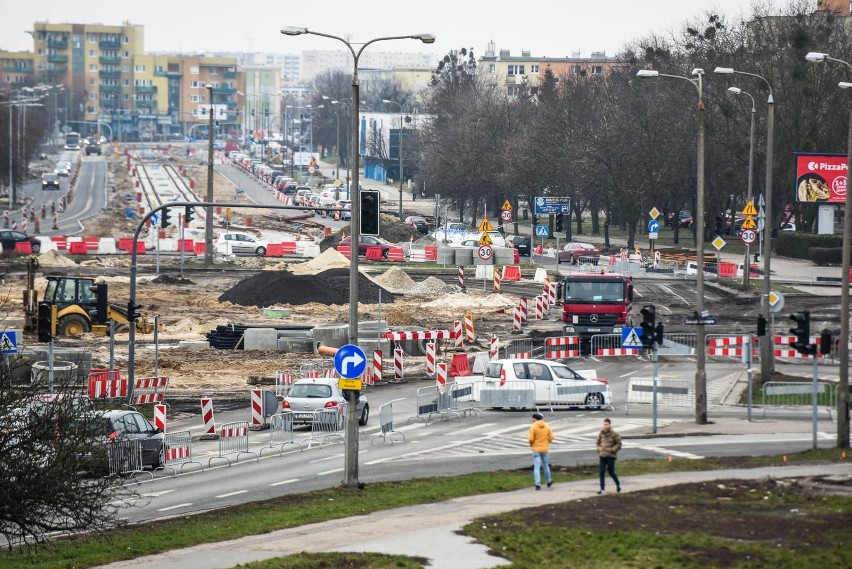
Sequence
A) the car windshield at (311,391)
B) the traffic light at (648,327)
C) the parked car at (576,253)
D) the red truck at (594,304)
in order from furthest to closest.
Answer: the parked car at (576,253) → the red truck at (594,304) → the car windshield at (311,391) → the traffic light at (648,327)

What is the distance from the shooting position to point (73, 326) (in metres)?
52.6

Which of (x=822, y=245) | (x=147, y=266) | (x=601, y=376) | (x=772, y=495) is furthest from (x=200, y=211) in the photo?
(x=772, y=495)

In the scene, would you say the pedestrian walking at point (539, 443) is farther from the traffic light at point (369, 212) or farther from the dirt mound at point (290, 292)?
the dirt mound at point (290, 292)

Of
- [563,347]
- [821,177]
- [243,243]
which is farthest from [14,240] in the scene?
[563,347]

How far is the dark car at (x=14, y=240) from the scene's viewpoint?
8212cm

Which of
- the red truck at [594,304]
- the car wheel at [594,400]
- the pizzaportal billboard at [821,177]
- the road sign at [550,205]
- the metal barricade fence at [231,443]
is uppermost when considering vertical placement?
the pizzaportal billboard at [821,177]

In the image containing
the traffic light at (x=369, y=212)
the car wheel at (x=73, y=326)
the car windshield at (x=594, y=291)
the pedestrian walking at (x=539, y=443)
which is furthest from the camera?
the car wheel at (x=73, y=326)

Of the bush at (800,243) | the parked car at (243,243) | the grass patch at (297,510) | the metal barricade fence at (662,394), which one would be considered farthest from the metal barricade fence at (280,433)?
the parked car at (243,243)

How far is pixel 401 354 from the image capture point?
A: 1742 inches

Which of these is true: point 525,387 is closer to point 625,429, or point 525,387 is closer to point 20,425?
point 625,429

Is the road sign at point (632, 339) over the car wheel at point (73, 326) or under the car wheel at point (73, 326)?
over

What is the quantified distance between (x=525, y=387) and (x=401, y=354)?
325 inches

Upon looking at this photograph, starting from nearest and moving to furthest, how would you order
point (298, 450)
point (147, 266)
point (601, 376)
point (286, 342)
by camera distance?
point (298, 450) → point (601, 376) → point (286, 342) → point (147, 266)

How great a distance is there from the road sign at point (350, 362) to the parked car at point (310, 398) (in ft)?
31.4
